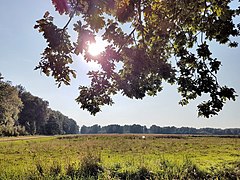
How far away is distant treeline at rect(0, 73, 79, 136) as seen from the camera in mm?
57375

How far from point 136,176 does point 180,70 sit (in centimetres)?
497

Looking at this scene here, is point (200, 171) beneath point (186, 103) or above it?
beneath

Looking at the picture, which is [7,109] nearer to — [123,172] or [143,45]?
[123,172]

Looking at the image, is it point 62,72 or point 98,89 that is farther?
point 98,89

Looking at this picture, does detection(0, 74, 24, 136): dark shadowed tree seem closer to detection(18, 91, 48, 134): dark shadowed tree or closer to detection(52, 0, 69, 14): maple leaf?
detection(18, 91, 48, 134): dark shadowed tree

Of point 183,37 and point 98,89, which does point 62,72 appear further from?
point 183,37

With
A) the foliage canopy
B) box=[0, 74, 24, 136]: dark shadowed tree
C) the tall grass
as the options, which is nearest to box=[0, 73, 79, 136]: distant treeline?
box=[0, 74, 24, 136]: dark shadowed tree

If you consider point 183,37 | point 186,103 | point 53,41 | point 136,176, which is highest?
point 183,37

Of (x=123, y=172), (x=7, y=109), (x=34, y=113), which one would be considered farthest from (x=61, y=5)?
(x=34, y=113)

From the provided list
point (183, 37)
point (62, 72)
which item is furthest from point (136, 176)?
point (62, 72)

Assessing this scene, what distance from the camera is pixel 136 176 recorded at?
1059 cm

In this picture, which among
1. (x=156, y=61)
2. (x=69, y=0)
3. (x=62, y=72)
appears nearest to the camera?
(x=69, y=0)

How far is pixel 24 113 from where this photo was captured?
276ft

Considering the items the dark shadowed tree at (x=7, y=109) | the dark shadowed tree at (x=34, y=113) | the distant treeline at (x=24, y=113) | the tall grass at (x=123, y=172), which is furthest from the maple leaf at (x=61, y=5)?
the dark shadowed tree at (x=34, y=113)
